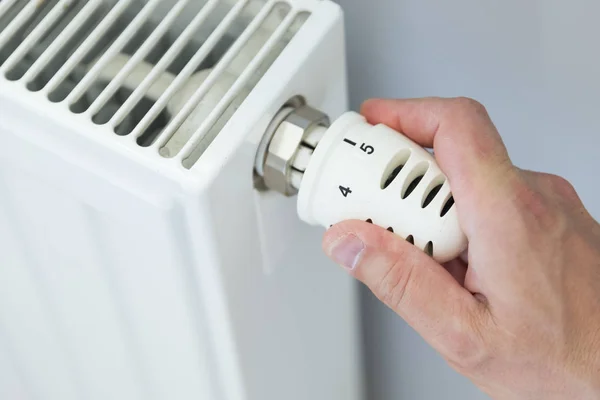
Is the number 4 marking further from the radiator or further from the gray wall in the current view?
the gray wall

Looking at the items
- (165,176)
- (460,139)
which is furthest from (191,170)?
(460,139)

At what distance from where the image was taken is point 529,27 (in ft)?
→ 1.40

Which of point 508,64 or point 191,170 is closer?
point 191,170

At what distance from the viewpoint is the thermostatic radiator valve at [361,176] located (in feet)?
1.14

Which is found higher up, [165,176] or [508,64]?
[508,64]

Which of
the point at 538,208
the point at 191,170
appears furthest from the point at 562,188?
the point at 191,170

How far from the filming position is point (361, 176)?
349 mm

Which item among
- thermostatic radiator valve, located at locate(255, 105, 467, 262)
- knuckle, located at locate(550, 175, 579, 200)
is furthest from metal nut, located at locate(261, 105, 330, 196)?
knuckle, located at locate(550, 175, 579, 200)

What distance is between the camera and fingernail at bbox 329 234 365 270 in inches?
13.9

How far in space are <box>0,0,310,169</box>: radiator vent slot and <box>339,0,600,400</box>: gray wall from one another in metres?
0.10

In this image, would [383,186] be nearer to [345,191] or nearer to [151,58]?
[345,191]

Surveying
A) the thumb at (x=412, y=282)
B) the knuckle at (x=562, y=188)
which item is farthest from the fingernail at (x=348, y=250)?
the knuckle at (x=562, y=188)

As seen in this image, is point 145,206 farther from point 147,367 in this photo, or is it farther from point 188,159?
point 147,367

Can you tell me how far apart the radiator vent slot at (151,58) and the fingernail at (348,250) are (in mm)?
67
